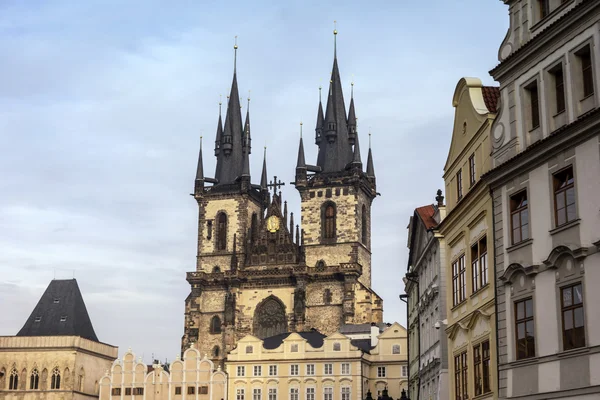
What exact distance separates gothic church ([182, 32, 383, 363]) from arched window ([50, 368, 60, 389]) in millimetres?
12258

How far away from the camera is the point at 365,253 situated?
96.6 m

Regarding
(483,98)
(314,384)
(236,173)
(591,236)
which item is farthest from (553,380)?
(236,173)

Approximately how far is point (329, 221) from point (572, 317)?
76079 mm

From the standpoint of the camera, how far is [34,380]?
89500 mm

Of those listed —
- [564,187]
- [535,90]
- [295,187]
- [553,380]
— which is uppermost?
[295,187]

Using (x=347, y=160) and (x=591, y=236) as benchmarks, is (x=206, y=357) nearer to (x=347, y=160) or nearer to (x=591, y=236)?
(x=347, y=160)

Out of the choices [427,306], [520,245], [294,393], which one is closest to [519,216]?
[520,245]

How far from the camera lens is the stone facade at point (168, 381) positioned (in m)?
83.2

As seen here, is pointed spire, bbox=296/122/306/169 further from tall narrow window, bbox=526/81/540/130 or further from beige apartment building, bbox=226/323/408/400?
tall narrow window, bbox=526/81/540/130

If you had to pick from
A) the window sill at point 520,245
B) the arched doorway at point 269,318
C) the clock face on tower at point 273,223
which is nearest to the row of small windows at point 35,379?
the arched doorway at point 269,318

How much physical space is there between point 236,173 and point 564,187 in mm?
82304

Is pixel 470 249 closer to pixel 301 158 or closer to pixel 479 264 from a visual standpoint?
pixel 479 264

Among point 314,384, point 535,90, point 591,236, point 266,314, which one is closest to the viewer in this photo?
point 591,236

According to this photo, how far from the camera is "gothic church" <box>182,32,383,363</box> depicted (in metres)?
92.4
